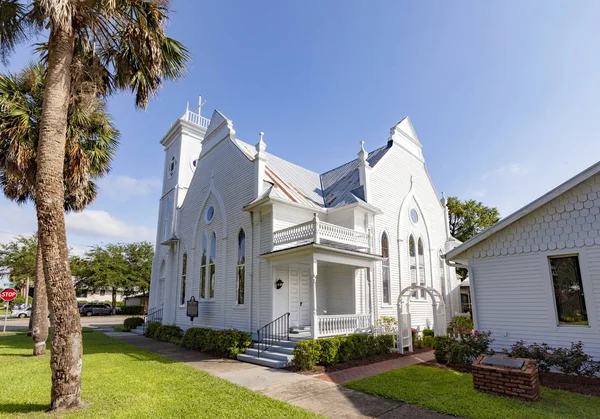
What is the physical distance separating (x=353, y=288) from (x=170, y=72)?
Answer: 34.6 feet

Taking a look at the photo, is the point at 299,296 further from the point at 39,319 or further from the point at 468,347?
the point at 39,319

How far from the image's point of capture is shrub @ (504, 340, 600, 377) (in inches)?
327

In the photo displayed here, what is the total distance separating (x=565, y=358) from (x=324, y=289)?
9.08 m

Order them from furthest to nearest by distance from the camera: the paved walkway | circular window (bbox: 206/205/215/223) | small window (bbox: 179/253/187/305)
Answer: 1. small window (bbox: 179/253/187/305)
2. circular window (bbox: 206/205/215/223)
3. the paved walkway

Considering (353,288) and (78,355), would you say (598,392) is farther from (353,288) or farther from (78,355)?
(78,355)

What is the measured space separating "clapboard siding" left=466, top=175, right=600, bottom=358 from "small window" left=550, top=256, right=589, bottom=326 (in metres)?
0.14

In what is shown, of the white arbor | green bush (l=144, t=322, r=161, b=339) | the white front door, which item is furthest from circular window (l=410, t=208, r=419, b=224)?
green bush (l=144, t=322, r=161, b=339)

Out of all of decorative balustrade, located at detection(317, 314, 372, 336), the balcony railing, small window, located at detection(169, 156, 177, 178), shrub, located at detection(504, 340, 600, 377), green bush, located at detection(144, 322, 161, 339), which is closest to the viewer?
shrub, located at detection(504, 340, 600, 377)

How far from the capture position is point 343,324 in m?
13.2

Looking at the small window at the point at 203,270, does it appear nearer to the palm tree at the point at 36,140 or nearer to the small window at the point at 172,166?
the palm tree at the point at 36,140

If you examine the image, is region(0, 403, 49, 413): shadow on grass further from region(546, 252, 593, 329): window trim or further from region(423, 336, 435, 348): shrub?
region(423, 336, 435, 348): shrub

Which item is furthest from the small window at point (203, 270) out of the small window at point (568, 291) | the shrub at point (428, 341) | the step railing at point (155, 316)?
the small window at point (568, 291)

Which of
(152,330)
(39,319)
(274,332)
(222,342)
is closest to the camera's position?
(39,319)

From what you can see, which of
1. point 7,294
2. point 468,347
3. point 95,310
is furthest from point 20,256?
point 468,347
